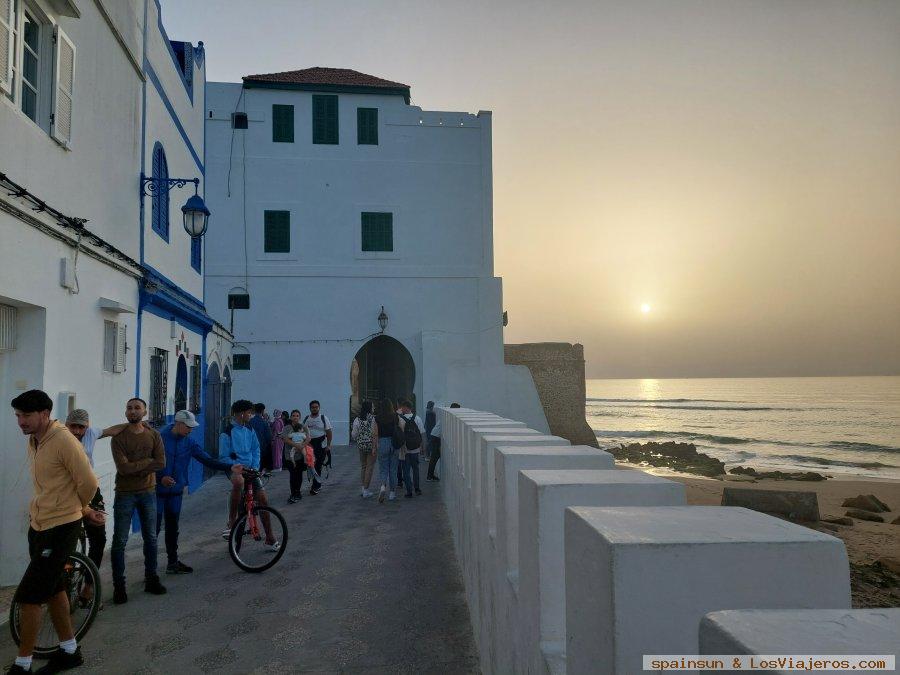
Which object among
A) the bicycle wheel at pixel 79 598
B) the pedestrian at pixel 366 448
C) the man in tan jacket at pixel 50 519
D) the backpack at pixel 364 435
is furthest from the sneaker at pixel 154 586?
the backpack at pixel 364 435

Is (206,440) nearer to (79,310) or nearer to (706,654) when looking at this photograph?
(79,310)

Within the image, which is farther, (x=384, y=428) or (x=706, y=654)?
(x=384, y=428)

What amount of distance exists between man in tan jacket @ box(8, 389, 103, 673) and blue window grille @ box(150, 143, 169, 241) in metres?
7.81

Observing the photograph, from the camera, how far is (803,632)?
1.02 meters

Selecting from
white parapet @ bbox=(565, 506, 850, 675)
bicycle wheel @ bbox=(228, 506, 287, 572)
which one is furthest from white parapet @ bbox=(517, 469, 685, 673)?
bicycle wheel @ bbox=(228, 506, 287, 572)

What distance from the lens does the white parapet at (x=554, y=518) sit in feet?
7.12

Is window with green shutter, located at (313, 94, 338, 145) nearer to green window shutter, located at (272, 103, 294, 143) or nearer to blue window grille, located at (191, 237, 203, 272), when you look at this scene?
green window shutter, located at (272, 103, 294, 143)

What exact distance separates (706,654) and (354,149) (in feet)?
77.9

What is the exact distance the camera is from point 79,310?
25.9 feet

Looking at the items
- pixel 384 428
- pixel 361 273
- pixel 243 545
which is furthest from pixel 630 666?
pixel 361 273

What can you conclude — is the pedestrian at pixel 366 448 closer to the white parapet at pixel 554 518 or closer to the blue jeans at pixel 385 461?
the blue jeans at pixel 385 461

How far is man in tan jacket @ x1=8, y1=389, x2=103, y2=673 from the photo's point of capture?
14.4 feet

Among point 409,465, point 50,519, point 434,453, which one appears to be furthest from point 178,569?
point 434,453

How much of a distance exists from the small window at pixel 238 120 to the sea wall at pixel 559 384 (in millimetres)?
13797
